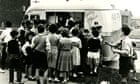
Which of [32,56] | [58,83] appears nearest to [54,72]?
[58,83]

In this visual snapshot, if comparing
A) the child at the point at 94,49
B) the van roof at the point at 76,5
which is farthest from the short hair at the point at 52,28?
the van roof at the point at 76,5

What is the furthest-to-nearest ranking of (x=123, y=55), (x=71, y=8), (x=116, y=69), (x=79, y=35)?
1. (x=71, y=8)
2. (x=116, y=69)
3. (x=79, y=35)
4. (x=123, y=55)

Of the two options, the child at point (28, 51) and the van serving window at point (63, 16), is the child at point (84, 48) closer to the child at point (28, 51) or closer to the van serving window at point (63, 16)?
the child at point (28, 51)

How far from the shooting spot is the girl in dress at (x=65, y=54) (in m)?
9.34

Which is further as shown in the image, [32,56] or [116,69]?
[116,69]

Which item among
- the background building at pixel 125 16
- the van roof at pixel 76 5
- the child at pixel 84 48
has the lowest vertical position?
the child at pixel 84 48

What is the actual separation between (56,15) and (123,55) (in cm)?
621

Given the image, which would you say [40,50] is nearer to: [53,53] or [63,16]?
[53,53]

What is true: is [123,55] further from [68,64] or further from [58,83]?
[58,83]

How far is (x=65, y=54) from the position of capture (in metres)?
9.40

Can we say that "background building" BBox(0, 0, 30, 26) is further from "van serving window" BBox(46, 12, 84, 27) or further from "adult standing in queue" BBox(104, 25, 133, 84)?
"adult standing in queue" BBox(104, 25, 133, 84)

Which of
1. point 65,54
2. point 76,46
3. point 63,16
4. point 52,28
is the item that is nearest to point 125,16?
point 63,16

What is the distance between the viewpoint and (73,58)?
32.9ft

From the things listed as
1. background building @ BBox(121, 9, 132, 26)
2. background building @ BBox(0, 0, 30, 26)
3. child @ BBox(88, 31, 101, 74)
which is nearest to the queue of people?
child @ BBox(88, 31, 101, 74)
